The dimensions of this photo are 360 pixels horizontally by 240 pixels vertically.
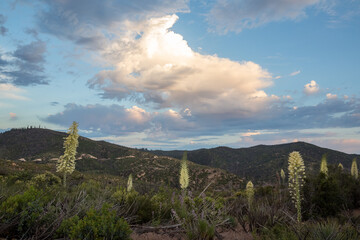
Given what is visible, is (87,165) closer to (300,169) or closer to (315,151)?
(300,169)

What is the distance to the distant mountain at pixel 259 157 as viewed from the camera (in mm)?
94969

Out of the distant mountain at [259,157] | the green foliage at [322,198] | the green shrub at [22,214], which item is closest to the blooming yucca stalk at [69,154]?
the green shrub at [22,214]

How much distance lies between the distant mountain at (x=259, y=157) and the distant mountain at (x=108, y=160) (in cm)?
3039

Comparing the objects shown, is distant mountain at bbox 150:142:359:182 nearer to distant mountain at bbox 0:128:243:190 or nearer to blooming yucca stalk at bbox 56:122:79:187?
distant mountain at bbox 0:128:243:190

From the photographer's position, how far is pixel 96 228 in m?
3.04

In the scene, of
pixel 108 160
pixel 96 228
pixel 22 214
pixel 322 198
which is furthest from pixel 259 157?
pixel 22 214

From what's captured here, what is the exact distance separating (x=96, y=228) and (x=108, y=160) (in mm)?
93684

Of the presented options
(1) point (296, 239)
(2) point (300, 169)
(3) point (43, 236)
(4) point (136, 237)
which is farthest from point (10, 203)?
(2) point (300, 169)

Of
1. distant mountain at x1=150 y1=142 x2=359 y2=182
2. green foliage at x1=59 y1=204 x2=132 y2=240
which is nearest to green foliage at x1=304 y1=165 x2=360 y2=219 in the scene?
green foliage at x1=59 y1=204 x2=132 y2=240

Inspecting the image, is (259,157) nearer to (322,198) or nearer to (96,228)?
(322,198)

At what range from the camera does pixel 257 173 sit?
90.7 meters

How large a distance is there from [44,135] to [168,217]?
131192 millimetres

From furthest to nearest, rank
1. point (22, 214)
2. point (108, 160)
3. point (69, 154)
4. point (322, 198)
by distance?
point (108, 160), point (69, 154), point (322, 198), point (22, 214)

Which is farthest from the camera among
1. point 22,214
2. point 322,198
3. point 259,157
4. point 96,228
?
point 259,157
